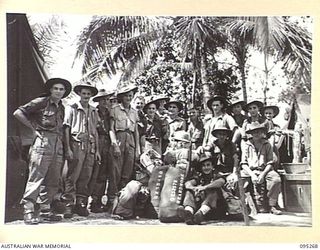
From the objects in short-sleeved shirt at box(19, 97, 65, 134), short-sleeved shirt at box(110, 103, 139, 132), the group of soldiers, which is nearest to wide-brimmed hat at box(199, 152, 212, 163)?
the group of soldiers

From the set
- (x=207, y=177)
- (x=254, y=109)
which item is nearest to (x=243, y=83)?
(x=254, y=109)

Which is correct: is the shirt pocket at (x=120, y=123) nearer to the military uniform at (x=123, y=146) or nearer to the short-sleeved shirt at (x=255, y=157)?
the military uniform at (x=123, y=146)

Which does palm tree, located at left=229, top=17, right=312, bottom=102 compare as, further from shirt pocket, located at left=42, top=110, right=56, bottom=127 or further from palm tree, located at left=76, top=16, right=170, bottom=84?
shirt pocket, located at left=42, top=110, right=56, bottom=127

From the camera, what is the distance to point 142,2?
755mm

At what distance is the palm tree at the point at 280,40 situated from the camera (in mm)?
751

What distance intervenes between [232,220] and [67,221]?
23cm

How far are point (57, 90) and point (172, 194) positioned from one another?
0.22m

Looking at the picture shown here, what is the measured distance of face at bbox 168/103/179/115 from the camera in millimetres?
751

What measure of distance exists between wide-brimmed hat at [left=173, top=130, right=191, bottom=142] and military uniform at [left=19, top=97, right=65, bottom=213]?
6.3 inches

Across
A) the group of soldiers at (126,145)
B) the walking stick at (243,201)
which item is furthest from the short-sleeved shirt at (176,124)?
the walking stick at (243,201)

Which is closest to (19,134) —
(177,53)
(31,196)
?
(31,196)

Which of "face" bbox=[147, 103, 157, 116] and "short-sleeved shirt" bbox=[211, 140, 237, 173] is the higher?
"face" bbox=[147, 103, 157, 116]

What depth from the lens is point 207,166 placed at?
0.75m
